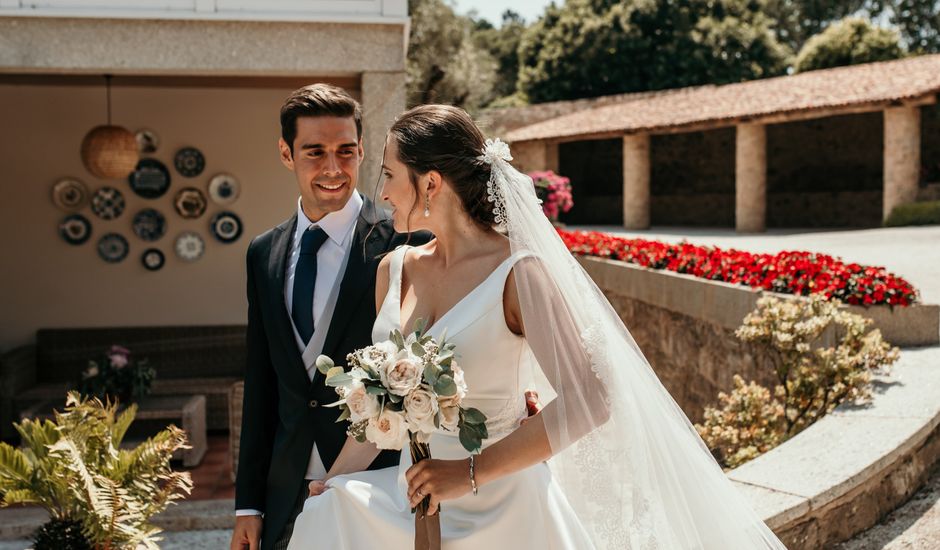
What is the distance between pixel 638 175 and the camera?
925 inches

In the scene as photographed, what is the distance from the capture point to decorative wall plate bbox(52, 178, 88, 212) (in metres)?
9.11

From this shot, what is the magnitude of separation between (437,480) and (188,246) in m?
7.88

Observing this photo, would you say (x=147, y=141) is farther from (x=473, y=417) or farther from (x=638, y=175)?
(x=638, y=175)

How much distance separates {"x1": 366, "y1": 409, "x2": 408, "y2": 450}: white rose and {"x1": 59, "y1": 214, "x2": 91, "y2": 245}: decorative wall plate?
801cm

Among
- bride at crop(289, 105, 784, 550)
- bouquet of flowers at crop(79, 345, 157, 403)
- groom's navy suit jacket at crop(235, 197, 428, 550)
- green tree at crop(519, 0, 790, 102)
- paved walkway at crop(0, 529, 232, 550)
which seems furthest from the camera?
green tree at crop(519, 0, 790, 102)

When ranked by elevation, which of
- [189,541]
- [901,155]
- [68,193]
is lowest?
[189,541]

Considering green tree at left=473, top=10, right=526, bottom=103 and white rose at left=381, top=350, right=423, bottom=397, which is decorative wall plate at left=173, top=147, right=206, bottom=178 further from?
green tree at left=473, top=10, right=526, bottom=103

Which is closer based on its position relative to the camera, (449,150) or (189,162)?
(449,150)

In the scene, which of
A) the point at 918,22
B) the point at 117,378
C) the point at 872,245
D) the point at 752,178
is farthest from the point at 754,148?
the point at 918,22

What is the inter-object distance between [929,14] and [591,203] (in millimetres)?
22862

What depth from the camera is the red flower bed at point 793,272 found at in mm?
6238

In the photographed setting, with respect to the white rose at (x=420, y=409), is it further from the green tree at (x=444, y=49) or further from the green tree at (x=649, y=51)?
the green tree at (x=649, y=51)

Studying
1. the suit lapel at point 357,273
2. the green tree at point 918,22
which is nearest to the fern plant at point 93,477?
the suit lapel at point 357,273

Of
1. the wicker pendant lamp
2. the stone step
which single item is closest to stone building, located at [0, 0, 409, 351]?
the wicker pendant lamp
